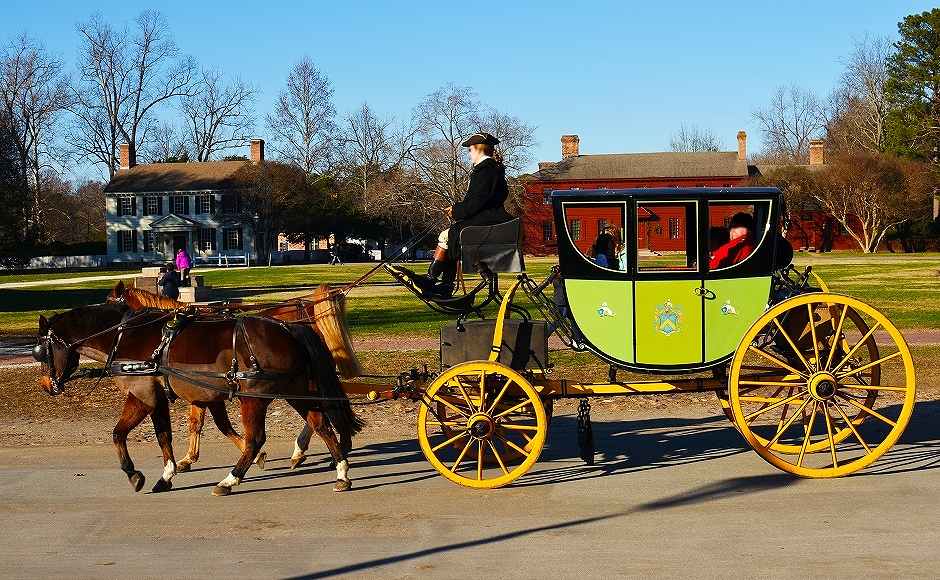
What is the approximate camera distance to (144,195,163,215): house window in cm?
8362

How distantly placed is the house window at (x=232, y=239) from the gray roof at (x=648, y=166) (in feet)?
82.3

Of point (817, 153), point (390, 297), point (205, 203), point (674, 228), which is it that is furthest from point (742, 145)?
point (674, 228)

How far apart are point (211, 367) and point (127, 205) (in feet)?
265

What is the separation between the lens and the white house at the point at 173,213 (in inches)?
3209

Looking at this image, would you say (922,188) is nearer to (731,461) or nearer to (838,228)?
(838,228)

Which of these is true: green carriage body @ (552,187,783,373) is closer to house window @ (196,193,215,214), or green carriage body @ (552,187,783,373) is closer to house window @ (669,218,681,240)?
house window @ (669,218,681,240)

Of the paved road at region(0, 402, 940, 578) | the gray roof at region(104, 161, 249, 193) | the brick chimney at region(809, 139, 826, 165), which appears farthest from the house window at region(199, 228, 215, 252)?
the paved road at region(0, 402, 940, 578)

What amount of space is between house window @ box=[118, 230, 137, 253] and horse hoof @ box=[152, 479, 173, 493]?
80.0 m

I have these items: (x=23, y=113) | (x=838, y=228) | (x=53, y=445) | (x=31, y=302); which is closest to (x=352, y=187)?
(x=23, y=113)

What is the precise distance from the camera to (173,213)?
8338 centimetres

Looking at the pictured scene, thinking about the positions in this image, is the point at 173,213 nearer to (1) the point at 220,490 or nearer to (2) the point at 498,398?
(1) the point at 220,490

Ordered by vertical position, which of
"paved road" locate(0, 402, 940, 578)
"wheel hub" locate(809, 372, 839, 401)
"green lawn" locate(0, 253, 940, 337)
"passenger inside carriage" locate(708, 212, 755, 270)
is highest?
"passenger inside carriage" locate(708, 212, 755, 270)

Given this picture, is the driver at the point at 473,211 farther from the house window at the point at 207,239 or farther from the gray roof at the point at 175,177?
the house window at the point at 207,239

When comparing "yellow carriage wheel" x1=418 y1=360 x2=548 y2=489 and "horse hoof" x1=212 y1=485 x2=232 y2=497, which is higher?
"yellow carriage wheel" x1=418 y1=360 x2=548 y2=489
